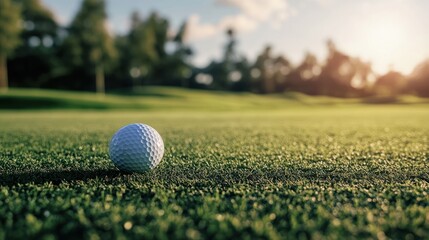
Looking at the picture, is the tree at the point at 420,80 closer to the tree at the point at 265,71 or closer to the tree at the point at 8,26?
the tree at the point at 265,71

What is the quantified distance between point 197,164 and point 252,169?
2.10 ft

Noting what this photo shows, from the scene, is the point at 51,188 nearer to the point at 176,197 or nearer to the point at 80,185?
the point at 80,185

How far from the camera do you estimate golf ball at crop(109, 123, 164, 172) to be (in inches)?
145

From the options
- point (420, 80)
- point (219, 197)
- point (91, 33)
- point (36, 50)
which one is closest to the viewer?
point (219, 197)

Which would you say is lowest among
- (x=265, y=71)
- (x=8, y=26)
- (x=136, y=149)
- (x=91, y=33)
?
(x=136, y=149)

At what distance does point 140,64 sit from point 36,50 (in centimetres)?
1523

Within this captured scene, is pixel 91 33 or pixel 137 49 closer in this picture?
pixel 91 33

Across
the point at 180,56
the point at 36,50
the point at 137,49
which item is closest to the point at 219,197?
the point at 137,49

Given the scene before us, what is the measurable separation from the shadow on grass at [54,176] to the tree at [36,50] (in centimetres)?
5198

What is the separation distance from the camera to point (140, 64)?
50.7 meters

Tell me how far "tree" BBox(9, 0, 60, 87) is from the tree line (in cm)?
14

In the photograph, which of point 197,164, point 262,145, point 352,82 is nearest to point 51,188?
point 197,164

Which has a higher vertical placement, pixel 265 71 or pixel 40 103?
pixel 265 71

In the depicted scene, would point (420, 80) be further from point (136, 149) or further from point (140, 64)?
point (136, 149)
